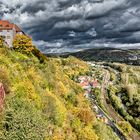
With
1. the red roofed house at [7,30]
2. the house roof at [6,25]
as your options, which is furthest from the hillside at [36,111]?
the house roof at [6,25]

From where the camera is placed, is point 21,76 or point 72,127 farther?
point 72,127

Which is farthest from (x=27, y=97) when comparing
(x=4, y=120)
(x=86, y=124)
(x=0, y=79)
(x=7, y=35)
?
(x=7, y=35)

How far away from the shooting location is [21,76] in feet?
116

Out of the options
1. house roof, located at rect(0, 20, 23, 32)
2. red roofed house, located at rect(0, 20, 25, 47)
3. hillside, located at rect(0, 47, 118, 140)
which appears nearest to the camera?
hillside, located at rect(0, 47, 118, 140)

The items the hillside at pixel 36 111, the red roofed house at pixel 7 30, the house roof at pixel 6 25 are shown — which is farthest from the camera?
the house roof at pixel 6 25

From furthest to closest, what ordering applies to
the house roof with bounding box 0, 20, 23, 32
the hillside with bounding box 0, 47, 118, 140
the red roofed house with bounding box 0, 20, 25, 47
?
1. the house roof with bounding box 0, 20, 23, 32
2. the red roofed house with bounding box 0, 20, 25, 47
3. the hillside with bounding box 0, 47, 118, 140

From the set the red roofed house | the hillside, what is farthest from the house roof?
the hillside

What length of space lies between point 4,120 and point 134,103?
115m

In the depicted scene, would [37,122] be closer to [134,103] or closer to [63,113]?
[63,113]

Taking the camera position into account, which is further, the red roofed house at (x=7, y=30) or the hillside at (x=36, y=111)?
the red roofed house at (x=7, y=30)

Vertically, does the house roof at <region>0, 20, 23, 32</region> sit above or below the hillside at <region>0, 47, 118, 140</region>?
above

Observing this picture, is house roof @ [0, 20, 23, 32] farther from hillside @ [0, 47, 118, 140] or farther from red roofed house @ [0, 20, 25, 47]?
hillside @ [0, 47, 118, 140]

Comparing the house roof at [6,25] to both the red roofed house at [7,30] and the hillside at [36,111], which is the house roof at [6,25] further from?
the hillside at [36,111]

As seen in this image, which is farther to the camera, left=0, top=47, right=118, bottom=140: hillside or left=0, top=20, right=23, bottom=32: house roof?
left=0, top=20, right=23, bottom=32: house roof
